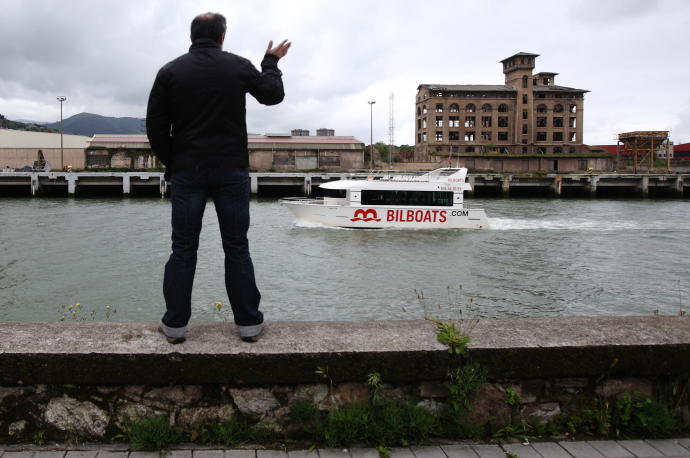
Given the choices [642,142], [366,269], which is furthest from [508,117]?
[366,269]

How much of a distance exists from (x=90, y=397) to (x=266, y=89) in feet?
6.57

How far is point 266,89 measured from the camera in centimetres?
343

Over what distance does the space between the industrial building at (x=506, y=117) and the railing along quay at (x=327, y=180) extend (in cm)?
3020

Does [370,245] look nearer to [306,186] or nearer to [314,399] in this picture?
[314,399]

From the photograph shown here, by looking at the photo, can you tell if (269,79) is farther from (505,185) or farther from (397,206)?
(505,185)

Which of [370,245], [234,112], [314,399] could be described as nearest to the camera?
[314,399]

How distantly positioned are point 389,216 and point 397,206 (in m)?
0.65

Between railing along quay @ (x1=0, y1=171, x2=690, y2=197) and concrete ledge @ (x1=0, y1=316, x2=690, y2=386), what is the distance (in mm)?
49676

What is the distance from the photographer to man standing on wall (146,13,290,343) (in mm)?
3348

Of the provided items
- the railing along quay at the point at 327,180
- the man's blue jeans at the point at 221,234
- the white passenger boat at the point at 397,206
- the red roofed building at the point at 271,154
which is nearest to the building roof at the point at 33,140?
the red roofed building at the point at 271,154

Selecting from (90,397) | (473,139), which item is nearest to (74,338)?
(90,397)

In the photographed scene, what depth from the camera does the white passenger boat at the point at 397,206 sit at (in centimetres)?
2886

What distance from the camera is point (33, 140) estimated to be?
3221 inches

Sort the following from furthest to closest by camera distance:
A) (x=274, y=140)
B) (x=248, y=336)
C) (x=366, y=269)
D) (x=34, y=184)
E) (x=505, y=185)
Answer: (x=274, y=140) < (x=505, y=185) < (x=34, y=184) < (x=366, y=269) < (x=248, y=336)
